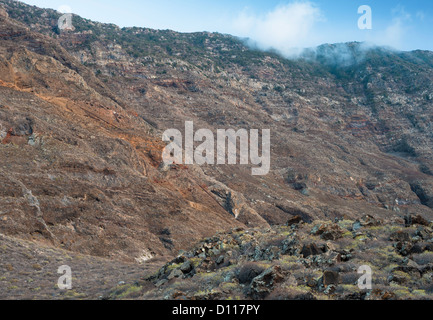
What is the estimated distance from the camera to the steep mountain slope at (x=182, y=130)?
79.8 ft

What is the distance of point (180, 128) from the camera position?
63.4 meters

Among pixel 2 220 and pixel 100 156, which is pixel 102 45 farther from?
pixel 2 220

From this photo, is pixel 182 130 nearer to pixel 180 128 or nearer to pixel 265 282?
pixel 180 128

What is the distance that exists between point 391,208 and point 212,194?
39.3 meters

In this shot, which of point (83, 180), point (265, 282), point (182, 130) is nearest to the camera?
point (265, 282)

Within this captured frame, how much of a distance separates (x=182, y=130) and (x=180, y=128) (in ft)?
2.45

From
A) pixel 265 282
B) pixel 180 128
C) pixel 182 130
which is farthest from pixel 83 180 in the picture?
pixel 180 128

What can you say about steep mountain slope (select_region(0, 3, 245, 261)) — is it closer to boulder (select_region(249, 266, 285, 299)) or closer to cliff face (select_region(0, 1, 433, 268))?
cliff face (select_region(0, 1, 433, 268))

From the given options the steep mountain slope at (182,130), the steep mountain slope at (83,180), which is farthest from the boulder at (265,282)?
the steep mountain slope at (83,180)

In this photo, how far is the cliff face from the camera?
24406 millimetres

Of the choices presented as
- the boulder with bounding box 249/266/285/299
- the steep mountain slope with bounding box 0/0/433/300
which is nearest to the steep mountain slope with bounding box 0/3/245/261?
the steep mountain slope with bounding box 0/0/433/300

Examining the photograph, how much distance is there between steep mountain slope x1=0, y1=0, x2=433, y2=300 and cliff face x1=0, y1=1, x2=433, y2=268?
0.54 feet
